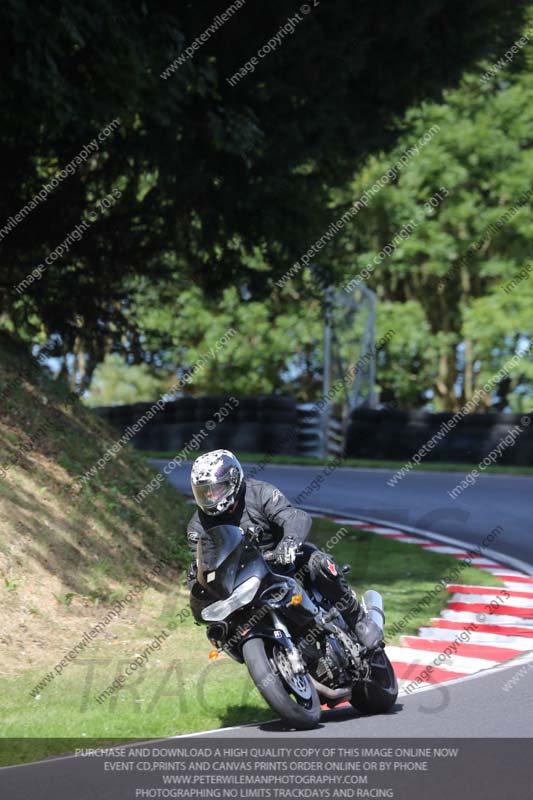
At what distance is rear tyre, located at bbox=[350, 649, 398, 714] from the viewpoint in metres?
7.44

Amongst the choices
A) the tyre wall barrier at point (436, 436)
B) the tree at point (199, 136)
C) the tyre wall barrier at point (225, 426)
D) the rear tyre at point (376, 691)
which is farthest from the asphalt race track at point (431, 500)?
the rear tyre at point (376, 691)

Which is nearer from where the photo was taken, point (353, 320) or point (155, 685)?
point (155, 685)

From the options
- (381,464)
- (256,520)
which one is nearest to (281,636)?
(256,520)

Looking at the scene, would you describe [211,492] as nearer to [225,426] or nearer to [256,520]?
[256,520]

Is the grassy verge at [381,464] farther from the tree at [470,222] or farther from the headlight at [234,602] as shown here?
the headlight at [234,602]

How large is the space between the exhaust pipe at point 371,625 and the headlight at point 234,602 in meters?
0.99

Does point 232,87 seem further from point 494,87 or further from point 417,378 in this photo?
point 417,378

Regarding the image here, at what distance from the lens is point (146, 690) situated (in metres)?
8.45

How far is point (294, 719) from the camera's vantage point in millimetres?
6824

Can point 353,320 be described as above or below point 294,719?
above

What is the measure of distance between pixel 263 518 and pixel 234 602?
0.71 meters

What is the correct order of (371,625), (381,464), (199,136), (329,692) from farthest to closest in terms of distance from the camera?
(381,464) < (199,136) < (371,625) < (329,692)

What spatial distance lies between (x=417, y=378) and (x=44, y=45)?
28275mm
